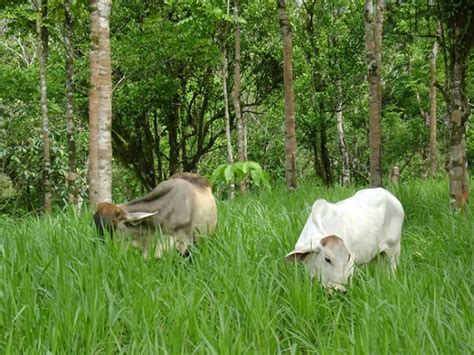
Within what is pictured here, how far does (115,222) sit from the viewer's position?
13.0 feet

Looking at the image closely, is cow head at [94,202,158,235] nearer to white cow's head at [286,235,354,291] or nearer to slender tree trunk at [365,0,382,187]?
white cow's head at [286,235,354,291]

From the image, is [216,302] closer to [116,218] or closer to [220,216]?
[116,218]

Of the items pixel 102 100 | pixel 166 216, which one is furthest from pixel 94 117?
pixel 166 216

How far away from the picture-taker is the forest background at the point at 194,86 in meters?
10.6

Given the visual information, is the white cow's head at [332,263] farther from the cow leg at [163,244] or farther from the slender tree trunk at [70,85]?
the slender tree trunk at [70,85]

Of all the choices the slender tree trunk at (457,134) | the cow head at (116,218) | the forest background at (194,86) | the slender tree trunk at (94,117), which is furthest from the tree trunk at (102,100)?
the forest background at (194,86)

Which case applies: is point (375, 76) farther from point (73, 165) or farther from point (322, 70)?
point (322, 70)

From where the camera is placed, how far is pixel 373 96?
648cm

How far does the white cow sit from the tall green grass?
100 millimetres

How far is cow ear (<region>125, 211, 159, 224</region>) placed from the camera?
3900 millimetres

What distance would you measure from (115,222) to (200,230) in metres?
0.64

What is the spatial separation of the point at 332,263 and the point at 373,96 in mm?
Answer: 3629

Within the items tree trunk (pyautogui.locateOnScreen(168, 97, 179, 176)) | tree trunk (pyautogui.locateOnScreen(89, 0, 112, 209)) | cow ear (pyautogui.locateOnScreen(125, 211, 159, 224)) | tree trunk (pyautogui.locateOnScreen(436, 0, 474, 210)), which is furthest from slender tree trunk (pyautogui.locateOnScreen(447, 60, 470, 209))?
tree trunk (pyautogui.locateOnScreen(168, 97, 179, 176))

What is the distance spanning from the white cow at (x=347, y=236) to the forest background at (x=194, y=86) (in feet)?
17.5
